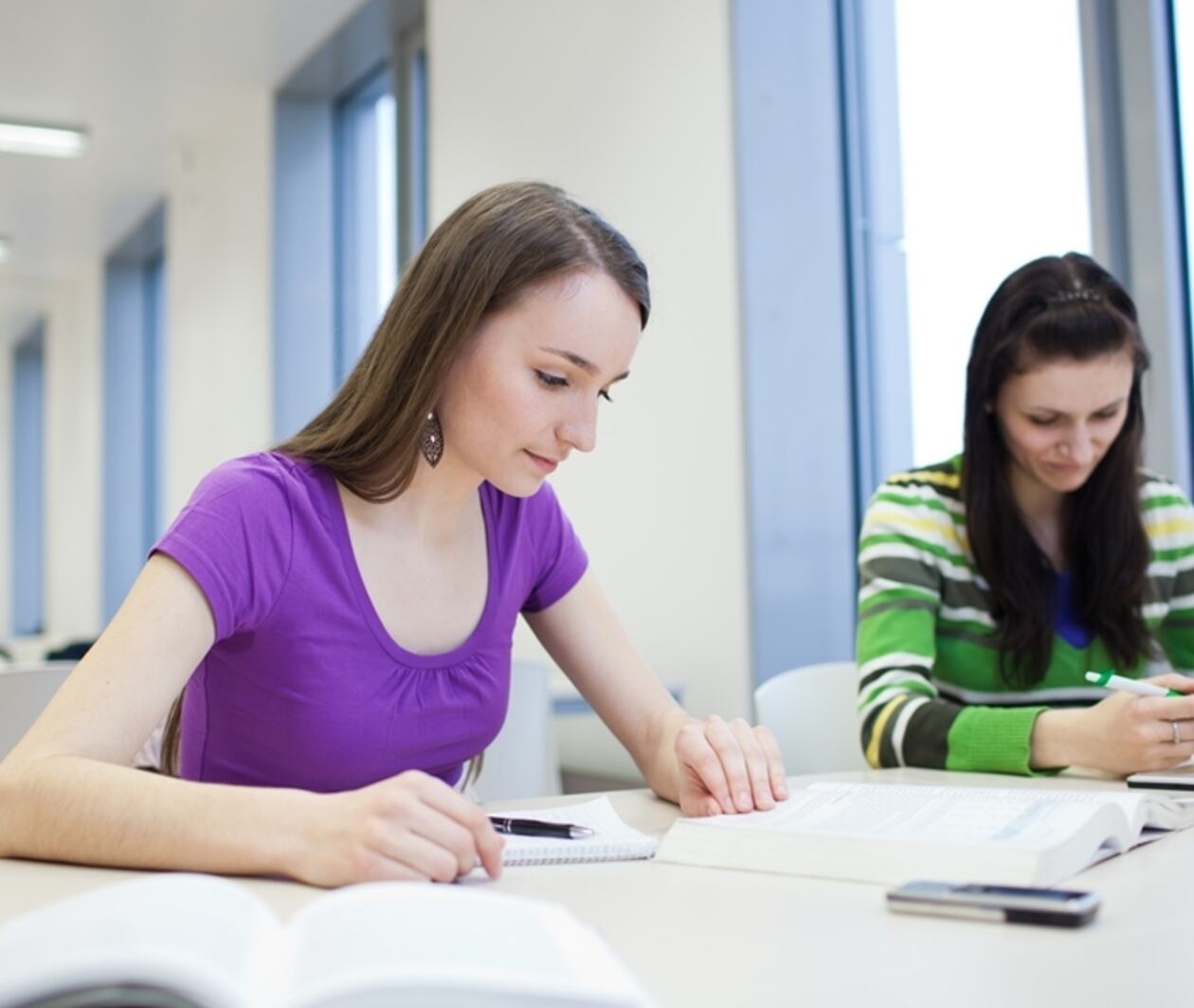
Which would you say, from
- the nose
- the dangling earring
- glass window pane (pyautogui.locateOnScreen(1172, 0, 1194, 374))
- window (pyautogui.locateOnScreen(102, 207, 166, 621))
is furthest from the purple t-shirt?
window (pyautogui.locateOnScreen(102, 207, 166, 621))

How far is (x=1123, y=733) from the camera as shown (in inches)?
53.7

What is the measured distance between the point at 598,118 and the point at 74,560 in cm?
597

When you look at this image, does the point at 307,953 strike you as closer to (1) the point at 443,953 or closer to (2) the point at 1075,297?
(1) the point at 443,953

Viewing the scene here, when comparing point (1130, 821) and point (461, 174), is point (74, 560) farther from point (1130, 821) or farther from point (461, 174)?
point (1130, 821)

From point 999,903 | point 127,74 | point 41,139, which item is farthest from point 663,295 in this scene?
point 41,139

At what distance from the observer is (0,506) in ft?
27.3

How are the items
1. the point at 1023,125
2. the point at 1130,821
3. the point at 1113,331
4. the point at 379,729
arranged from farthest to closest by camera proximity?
1. the point at 1023,125
2. the point at 1113,331
3. the point at 379,729
4. the point at 1130,821

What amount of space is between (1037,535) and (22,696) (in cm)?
134

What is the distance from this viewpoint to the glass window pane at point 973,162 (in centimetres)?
257

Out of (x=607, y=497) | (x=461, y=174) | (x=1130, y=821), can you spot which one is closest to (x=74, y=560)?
(x=461, y=174)

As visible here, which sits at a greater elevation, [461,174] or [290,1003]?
[461,174]

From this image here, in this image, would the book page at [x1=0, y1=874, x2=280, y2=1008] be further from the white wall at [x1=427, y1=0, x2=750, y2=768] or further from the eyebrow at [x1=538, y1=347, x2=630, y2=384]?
the white wall at [x1=427, y1=0, x2=750, y2=768]

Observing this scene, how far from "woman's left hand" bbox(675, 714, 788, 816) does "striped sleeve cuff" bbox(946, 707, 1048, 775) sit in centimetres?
34

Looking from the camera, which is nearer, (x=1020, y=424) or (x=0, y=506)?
(x=1020, y=424)
